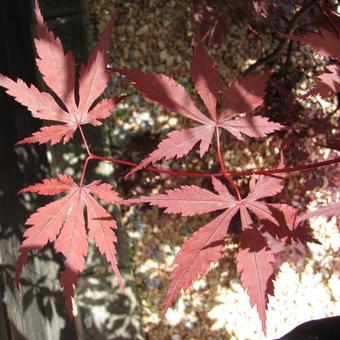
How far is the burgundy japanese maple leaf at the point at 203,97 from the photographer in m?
0.96

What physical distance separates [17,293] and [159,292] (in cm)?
71

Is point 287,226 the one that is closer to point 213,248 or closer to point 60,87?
→ point 213,248

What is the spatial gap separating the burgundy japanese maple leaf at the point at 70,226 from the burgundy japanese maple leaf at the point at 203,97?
0.50 feet

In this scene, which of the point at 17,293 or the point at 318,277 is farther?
the point at 318,277

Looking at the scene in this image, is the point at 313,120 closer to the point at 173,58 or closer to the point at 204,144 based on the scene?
the point at 173,58

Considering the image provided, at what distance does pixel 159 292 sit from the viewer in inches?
81.5

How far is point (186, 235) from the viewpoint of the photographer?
213 cm

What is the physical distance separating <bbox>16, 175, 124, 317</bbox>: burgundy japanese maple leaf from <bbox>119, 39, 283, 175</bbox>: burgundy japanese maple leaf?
0.50 feet

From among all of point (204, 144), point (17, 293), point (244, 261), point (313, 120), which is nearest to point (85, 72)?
point (204, 144)

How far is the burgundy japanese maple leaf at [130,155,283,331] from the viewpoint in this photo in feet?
3.09

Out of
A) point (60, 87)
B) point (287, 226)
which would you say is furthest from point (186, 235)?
point (60, 87)

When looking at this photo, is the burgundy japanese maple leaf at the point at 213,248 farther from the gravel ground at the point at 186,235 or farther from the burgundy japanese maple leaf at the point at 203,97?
the gravel ground at the point at 186,235

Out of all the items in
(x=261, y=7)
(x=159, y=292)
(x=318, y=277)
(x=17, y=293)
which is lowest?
(x=318, y=277)

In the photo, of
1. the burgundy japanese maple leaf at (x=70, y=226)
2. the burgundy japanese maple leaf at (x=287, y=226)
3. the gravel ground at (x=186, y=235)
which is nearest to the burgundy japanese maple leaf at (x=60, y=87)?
A: the burgundy japanese maple leaf at (x=70, y=226)
